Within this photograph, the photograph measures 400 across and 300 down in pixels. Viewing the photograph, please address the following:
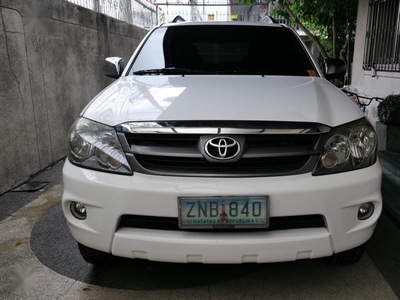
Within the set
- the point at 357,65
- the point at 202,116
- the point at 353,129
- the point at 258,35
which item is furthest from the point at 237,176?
the point at 357,65

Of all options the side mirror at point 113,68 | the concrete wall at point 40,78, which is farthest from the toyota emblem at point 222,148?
the concrete wall at point 40,78

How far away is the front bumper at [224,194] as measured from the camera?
70.8 inches

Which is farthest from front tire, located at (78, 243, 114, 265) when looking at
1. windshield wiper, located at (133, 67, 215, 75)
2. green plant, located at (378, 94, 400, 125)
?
green plant, located at (378, 94, 400, 125)

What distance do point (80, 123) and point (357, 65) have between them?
6507mm

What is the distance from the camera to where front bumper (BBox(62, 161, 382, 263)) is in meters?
1.80

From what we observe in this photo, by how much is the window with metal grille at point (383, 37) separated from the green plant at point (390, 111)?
1.30 metres

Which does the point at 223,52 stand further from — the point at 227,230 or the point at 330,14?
the point at 330,14

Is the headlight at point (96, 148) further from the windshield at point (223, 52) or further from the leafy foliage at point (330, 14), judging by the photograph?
the leafy foliage at point (330, 14)

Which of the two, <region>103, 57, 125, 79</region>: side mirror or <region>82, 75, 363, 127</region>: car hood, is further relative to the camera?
<region>103, 57, 125, 79</region>: side mirror

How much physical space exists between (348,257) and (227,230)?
36.7 inches

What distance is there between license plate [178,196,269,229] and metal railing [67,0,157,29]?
4.41 meters

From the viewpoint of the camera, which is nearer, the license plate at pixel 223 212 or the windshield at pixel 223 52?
the license plate at pixel 223 212

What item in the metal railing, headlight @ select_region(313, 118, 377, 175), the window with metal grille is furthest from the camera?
the metal railing

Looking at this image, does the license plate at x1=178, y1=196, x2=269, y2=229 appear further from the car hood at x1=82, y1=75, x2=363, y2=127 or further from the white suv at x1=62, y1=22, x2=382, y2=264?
the car hood at x1=82, y1=75, x2=363, y2=127
